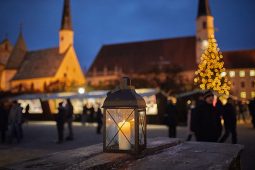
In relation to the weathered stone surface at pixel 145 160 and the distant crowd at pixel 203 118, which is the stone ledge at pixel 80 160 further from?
the distant crowd at pixel 203 118

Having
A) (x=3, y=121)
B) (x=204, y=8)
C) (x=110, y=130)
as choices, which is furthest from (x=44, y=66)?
(x=110, y=130)

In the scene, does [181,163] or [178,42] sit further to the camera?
[178,42]

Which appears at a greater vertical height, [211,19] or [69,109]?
[211,19]

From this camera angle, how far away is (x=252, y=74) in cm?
6606

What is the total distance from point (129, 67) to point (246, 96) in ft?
84.7

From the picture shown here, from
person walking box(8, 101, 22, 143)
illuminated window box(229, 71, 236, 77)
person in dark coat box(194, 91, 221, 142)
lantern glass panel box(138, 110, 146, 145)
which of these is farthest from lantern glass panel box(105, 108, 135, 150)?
illuminated window box(229, 71, 236, 77)

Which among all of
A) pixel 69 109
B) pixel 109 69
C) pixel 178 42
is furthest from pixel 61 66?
pixel 69 109

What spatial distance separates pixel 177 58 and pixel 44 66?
28149mm

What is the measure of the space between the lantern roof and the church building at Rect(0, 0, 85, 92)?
186 feet

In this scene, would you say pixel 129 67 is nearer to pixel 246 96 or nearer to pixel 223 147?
pixel 246 96

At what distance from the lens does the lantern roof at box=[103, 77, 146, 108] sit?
3877 mm

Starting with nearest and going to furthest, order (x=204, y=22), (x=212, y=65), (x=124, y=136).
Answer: (x=124, y=136)
(x=212, y=65)
(x=204, y=22)

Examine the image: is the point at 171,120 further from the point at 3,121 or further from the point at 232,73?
the point at 232,73

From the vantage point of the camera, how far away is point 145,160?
137 inches
